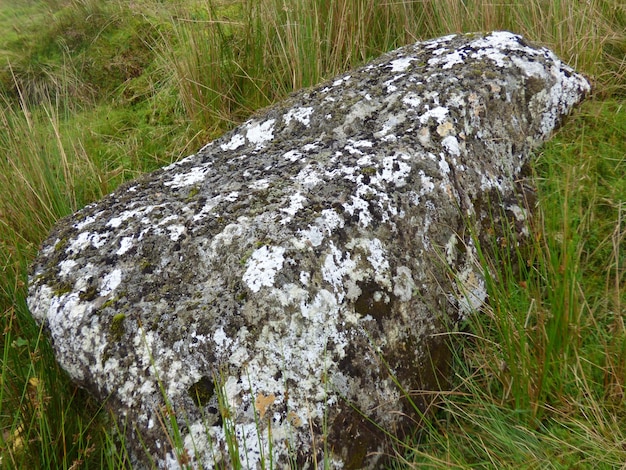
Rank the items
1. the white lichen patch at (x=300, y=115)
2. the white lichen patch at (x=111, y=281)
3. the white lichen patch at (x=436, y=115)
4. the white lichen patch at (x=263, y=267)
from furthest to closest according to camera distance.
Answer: the white lichen patch at (x=300, y=115), the white lichen patch at (x=436, y=115), the white lichen patch at (x=111, y=281), the white lichen patch at (x=263, y=267)

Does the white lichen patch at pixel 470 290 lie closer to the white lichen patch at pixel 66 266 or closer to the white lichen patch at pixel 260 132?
the white lichen patch at pixel 260 132

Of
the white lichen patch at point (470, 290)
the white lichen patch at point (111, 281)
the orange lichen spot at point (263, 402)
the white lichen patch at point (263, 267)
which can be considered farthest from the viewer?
the white lichen patch at point (470, 290)

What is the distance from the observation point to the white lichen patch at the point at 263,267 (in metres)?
1.47

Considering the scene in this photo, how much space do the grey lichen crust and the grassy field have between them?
0.15 m

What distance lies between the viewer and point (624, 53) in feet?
9.60

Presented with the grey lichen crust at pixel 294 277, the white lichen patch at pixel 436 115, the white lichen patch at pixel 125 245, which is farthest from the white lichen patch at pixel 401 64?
the white lichen patch at pixel 125 245

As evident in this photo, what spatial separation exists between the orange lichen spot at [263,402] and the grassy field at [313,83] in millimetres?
361

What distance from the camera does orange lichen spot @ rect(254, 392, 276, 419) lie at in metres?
1.35

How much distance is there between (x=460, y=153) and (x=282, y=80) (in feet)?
5.42

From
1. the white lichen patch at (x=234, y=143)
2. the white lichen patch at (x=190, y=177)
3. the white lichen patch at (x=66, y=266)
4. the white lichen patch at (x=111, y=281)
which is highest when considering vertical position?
the white lichen patch at (x=190, y=177)

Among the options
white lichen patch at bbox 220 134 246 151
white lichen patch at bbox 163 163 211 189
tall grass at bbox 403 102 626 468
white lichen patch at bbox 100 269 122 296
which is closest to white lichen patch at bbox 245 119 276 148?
white lichen patch at bbox 220 134 246 151

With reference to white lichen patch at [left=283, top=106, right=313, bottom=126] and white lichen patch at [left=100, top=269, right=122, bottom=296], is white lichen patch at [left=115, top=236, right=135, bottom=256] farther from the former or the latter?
white lichen patch at [left=283, top=106, right=313, bottom=126]

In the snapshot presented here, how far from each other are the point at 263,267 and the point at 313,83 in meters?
1.90

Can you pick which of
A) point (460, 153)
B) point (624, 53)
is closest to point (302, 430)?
point (460, 153)
